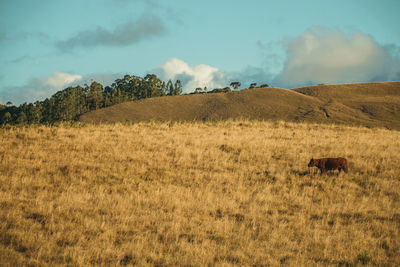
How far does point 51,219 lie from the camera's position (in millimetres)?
6852

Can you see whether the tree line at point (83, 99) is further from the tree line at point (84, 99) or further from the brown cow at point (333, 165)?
the brown cow at point (333, 165)

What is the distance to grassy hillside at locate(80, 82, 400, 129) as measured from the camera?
180 feet

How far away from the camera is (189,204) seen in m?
8.45

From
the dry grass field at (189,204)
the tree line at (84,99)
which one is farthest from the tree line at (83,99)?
the dry grass field at (189,204)

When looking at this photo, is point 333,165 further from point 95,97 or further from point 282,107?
point 95,97

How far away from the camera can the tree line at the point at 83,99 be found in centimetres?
11012

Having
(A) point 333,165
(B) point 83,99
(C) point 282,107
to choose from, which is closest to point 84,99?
(B) point 83,99

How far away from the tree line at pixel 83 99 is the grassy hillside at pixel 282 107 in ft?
120

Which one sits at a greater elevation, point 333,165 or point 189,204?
point 333,165

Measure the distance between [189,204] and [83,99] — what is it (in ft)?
413

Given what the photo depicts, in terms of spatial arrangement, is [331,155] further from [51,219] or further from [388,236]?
[51,219]

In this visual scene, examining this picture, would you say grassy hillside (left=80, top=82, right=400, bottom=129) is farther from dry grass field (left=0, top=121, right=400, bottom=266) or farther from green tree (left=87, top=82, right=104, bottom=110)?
green tree (left=87, top=82, right=104, bottom=110)

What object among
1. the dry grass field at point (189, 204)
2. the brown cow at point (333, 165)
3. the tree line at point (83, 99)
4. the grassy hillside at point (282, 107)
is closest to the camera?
the dry grass field at point (189, 204)

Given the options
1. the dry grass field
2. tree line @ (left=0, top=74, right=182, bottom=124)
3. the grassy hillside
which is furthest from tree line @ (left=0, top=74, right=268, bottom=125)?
the dry grass field
